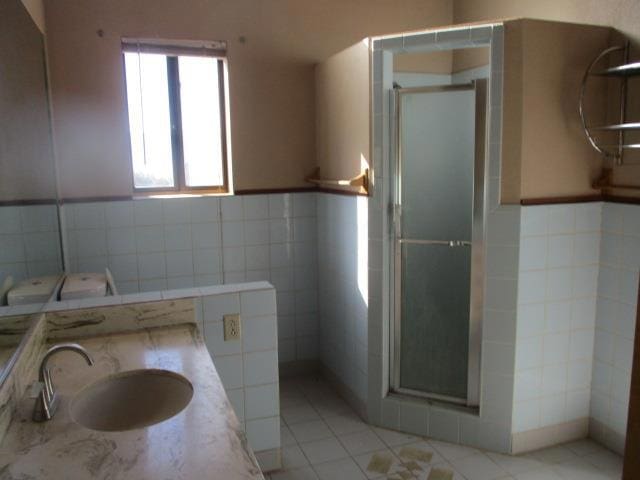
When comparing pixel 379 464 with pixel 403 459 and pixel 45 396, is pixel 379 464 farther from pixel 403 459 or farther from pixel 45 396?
pixel 45 396

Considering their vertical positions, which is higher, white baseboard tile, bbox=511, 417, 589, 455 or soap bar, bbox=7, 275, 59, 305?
soap bar, bbox=7, 275, 59, 305

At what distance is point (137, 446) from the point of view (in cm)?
115

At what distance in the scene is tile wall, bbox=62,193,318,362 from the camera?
2.96 metres

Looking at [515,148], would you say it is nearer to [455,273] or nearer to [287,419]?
[455,273]

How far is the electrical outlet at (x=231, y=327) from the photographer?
209 cm

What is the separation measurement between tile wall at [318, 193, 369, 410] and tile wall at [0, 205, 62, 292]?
1485 millimetres

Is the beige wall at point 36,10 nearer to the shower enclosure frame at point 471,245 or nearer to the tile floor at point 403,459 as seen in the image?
the shower enclosure frame at point 471,245

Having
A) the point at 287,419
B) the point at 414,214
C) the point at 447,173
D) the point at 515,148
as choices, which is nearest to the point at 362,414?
the point at 287,419

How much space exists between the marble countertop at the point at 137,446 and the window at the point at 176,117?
1823 mm

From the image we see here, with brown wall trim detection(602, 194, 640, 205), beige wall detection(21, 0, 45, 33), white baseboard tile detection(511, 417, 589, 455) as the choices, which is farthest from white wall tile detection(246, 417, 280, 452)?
beige wall detection(21, 0, 45, 33)

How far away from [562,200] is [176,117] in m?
2.17

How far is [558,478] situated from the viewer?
234 cm

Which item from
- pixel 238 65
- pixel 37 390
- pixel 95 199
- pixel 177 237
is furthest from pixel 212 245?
pixel 37 390

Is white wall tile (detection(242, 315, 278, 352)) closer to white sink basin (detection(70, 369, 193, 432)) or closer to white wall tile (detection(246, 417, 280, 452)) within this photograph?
white wall tile (detection(246, 417, 280, 452))
